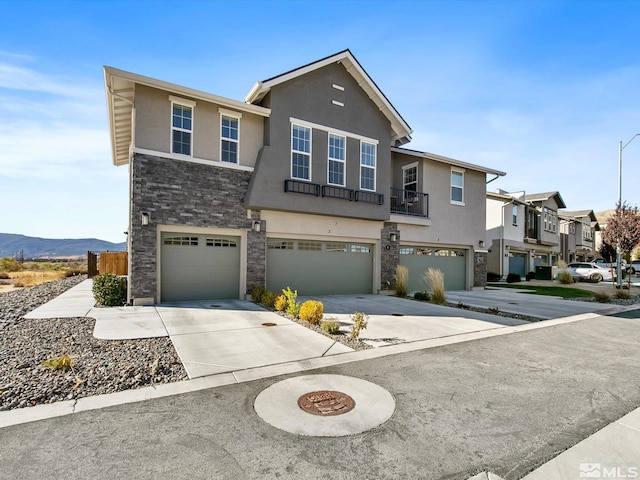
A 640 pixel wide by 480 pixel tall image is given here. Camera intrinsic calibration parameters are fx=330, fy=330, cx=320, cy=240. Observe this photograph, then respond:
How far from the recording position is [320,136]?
1298cm

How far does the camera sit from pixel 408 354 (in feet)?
19.6

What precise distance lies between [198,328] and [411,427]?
5376 mm

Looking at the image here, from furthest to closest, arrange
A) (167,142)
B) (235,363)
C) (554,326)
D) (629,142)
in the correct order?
(629,142) → (167,142) → (554,326) → (235,363)

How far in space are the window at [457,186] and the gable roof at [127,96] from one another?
10.7 meters

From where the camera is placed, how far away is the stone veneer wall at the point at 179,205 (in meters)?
9.98

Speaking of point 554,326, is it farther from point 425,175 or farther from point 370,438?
point 425,175

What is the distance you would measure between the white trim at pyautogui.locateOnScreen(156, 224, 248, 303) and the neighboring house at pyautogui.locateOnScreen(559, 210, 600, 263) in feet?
123

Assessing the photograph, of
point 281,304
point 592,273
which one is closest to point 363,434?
point 281,304

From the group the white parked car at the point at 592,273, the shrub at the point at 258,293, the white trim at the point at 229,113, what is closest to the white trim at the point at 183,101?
the white trim at the point at 229,113

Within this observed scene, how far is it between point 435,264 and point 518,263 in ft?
50.2

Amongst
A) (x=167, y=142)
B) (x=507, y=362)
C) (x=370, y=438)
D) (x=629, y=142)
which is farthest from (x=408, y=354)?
(x=629, y=142)

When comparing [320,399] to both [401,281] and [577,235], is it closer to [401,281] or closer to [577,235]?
[401,281]

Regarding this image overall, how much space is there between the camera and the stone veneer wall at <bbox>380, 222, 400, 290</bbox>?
14961 mm

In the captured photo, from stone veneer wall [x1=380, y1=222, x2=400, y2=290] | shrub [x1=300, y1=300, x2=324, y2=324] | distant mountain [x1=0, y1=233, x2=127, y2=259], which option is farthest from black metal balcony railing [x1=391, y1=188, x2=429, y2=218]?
distant mountain [x1=0, y1=233, x2=127, y2=259]
